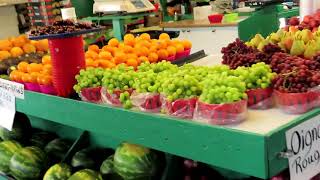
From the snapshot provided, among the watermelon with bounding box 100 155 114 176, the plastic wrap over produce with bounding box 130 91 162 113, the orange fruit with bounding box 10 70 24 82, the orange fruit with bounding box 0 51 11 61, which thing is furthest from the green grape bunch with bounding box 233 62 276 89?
the orange fruit with bounding box 0 51 11 61

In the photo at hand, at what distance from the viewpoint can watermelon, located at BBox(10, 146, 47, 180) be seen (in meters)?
2.09

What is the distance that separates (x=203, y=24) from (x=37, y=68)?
3.35m

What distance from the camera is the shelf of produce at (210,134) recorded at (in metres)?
1.08

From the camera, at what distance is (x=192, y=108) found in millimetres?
1288

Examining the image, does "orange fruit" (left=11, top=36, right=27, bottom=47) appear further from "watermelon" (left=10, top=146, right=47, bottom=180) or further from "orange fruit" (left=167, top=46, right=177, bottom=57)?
"orange fruit" (left=167, top=46, right=177, bottom=57)

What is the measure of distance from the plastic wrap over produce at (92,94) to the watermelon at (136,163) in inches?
11.3

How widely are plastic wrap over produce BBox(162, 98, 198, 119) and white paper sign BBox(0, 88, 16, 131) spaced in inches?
42.5

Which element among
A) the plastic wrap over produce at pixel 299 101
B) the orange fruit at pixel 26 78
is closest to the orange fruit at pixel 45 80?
the orange fruit at pixel 26 78

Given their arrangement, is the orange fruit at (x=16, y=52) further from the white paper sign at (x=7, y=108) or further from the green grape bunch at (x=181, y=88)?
the green grape bunch at (x=181, y=88)

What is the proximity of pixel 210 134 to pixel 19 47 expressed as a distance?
2.02 m

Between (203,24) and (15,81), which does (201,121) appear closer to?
(15,81)

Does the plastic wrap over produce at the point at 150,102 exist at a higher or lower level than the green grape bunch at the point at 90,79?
lower

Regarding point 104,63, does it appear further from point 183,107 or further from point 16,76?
point 183,107

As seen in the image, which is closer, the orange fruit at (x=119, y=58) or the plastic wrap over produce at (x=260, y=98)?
the plastic wrap over produce at (x=260, y=98)
